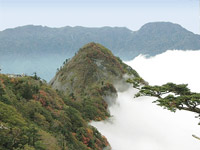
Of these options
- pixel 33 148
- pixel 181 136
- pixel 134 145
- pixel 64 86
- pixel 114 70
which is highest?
pixel 114 70

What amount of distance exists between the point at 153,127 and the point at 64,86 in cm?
8351

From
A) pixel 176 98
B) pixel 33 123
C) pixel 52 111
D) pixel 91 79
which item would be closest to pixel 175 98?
pixel 176 98

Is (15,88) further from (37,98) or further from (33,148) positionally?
(33,148)

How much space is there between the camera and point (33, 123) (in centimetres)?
3384

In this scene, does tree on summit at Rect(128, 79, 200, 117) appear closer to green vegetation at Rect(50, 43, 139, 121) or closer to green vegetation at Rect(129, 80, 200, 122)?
green vegetation at Rect(129, 80, 200, 122)

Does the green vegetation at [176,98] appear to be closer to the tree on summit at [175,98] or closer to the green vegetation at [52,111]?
the tree on summit at [175,98]

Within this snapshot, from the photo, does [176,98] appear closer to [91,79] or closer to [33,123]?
[33,123]

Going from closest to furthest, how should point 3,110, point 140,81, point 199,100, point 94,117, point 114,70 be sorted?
point 199,100 < point 140,81 < point 3,110 < point 94,117 < point 114,70

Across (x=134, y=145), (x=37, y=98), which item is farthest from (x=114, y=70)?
(x=37, y=98)

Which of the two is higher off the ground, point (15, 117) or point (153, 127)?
point (153, 127)

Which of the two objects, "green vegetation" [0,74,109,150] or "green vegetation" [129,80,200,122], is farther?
"green vegetation" [0,74,109,150]

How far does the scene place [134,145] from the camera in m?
114

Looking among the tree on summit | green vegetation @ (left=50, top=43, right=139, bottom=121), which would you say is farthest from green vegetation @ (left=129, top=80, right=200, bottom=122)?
green vegetation @ (left=50, top=43, right=139, bottom=121)

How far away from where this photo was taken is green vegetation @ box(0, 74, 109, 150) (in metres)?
22.4
